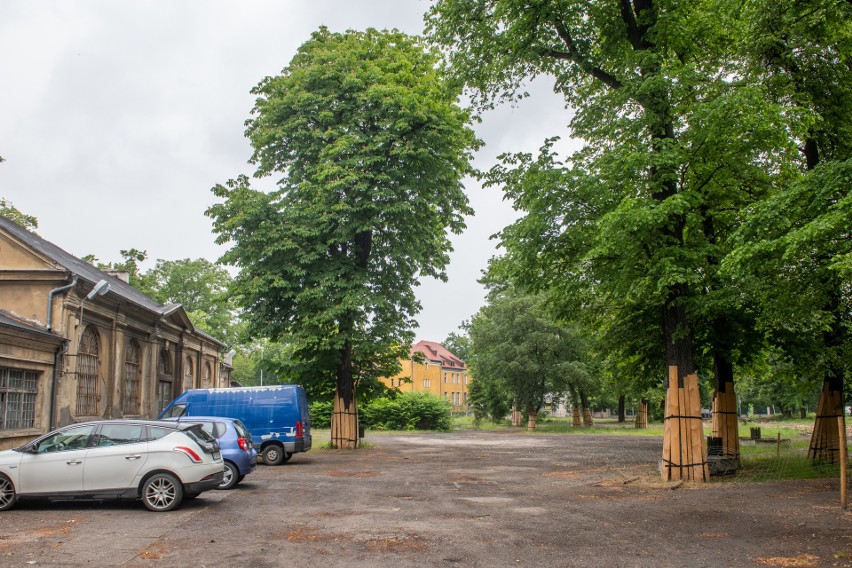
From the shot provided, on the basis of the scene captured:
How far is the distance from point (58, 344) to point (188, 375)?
16379mm

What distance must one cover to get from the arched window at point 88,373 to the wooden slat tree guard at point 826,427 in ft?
74.5

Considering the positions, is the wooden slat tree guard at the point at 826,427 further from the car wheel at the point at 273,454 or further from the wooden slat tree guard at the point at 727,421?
the car wheel at the point at 273,454

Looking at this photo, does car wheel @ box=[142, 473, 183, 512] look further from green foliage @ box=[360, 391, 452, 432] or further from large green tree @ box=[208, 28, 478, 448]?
green foliage @ box=[360, 391, 452, 432]

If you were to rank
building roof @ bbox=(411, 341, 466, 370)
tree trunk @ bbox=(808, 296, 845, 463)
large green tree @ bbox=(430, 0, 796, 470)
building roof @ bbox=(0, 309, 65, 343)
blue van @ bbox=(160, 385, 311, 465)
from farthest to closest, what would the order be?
1. building roof @ bbox=(411, 341, 466, 370)
2. blue van @ bbox=(160, 385, 311, 465)
3. building roof @ bbox=(0, 309, 65, 343)
4. tree trunk @ bbox=(808, 296, 845, 463)
5. large green tree @ bbox=(430, 0, 796, 470)

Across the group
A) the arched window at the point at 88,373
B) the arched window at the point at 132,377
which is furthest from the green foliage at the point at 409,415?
the arched window at the point at 88,373

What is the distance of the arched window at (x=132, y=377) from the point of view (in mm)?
27188

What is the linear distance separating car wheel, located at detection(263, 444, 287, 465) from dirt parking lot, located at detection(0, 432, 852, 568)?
14.3ft

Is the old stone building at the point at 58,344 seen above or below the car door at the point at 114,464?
above

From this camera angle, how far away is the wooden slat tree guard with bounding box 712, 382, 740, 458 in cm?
1806

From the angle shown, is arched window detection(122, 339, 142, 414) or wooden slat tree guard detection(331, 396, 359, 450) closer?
arched window detection(122, 339, 142, 414)

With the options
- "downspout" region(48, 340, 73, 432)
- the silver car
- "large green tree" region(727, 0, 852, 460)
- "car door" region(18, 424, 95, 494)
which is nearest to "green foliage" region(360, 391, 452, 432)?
"downspout" region(48, 340, 73, 432)

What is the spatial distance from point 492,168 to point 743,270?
7.28 metres

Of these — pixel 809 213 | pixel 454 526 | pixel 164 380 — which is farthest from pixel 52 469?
pixel 164 380

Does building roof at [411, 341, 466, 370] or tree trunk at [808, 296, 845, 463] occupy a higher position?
building roof at [411, 341, 466, 370]
